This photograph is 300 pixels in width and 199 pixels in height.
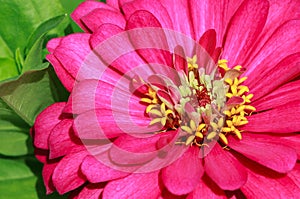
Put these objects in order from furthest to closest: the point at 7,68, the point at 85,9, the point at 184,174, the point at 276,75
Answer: the point at 7,68 < the point at 85,9 < the point at 276,75 < the point at 184,174

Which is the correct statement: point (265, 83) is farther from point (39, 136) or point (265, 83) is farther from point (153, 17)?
point (39, 136)

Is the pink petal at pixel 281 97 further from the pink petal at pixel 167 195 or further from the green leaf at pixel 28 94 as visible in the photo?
the green leaf at pixel 28 94

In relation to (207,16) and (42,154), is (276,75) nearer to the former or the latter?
(207,16)

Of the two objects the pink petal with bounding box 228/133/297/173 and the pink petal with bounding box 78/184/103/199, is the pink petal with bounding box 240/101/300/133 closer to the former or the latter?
the pink petal with bounding box 228/133/297/173

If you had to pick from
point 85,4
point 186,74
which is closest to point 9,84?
point 85,4

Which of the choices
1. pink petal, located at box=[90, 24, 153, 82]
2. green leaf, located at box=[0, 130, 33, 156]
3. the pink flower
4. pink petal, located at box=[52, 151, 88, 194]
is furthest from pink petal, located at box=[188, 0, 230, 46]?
green leaf, located at box=[0, 130, 33, 156]

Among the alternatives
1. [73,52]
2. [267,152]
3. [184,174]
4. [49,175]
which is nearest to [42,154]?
[49,175]
